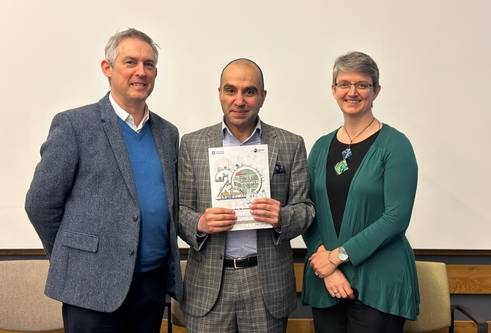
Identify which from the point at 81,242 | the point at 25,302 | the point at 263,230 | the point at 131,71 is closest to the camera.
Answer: the point at 81,242

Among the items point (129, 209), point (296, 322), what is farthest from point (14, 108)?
point (296, 322)

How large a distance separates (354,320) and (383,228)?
1.61 feet

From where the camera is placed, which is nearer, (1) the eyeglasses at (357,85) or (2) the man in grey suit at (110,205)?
(2) the man in grey suit at (110,205)

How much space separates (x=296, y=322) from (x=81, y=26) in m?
2.91

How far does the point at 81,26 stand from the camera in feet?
10.3

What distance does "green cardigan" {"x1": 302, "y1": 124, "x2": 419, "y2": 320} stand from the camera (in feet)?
6.37

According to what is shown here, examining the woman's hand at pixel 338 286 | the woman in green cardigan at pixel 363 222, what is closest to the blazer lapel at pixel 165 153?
the woman in green cardigan at pixel 363 222

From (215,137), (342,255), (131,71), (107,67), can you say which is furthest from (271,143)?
(107,67)

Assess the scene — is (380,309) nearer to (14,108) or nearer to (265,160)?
(265,160)

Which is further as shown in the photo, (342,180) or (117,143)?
(342,180)

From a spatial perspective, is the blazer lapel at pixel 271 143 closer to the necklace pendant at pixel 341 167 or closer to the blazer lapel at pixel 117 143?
the necklace pendant at pixel 341 167

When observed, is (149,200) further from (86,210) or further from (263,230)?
(263,230)

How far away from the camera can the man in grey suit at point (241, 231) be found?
1955 millimetres

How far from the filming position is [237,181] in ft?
6.34
